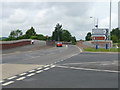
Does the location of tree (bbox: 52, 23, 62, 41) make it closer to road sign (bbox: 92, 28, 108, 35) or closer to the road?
road sign (bbox: 92, 28, 108, 35)

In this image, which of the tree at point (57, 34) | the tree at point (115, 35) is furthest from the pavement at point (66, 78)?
the tree at point (57, 34)

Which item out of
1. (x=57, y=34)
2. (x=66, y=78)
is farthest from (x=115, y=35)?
(x=66, y=78)

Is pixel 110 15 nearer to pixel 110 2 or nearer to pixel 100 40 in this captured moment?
pixel 110 2

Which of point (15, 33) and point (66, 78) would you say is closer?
point (66, 78)

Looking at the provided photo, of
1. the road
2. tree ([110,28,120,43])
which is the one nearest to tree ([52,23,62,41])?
tree ([110,28,120,43])

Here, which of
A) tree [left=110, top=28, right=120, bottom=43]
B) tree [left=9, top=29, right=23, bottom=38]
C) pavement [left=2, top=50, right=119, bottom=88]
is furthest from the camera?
tree [left=9, top=29, right=23, bottom=38]

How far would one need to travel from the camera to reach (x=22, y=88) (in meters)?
7.34

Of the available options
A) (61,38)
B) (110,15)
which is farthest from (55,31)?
(110,15)

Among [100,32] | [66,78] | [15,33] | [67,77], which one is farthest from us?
[15,33]

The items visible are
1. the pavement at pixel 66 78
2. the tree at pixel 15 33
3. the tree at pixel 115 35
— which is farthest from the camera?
the tree at pixel 15 33

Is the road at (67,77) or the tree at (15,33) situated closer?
the road at (67,77)

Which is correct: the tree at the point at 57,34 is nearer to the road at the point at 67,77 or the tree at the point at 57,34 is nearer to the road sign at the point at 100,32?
the road sign at the point at 100,32

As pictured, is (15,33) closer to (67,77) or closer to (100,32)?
(100,32)

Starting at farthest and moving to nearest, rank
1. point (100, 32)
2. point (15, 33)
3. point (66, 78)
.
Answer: point (15, 33) < point (100, 32) < point (66, 78)
